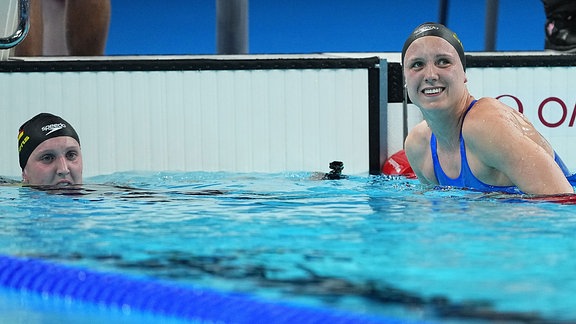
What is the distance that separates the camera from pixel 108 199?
4.11m

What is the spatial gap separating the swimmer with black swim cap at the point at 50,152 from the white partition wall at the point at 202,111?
0.86 meters

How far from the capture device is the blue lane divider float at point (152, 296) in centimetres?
194

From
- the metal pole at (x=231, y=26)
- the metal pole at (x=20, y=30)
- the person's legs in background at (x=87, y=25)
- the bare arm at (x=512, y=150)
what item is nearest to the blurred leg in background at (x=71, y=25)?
the person's legs in background at (x=87, y=25)

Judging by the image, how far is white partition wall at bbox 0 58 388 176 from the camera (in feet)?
17.8

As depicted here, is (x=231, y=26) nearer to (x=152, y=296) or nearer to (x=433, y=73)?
(x=433, y=73)

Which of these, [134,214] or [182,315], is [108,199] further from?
[182,315]

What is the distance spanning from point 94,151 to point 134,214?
78.6 inches

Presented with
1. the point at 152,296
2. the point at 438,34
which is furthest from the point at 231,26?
the point at 152,296

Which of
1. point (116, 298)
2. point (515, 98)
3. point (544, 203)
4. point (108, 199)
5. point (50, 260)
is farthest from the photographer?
point (515, 98)

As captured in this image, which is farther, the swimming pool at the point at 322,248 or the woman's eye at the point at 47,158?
the woman's eye at the point at 47,158

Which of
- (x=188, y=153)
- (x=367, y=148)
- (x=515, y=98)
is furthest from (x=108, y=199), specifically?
(x=515, y=98)

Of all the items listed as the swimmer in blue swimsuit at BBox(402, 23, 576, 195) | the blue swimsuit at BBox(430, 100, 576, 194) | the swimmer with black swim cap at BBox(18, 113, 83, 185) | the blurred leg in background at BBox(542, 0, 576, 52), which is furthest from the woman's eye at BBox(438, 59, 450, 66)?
the blurred leg in background at BBox(542, 0, 576, 52)

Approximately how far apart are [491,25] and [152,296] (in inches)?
276

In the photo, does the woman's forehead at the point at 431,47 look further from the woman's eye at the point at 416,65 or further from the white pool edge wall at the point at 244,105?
the white pool edge wall at the point at 244,105
